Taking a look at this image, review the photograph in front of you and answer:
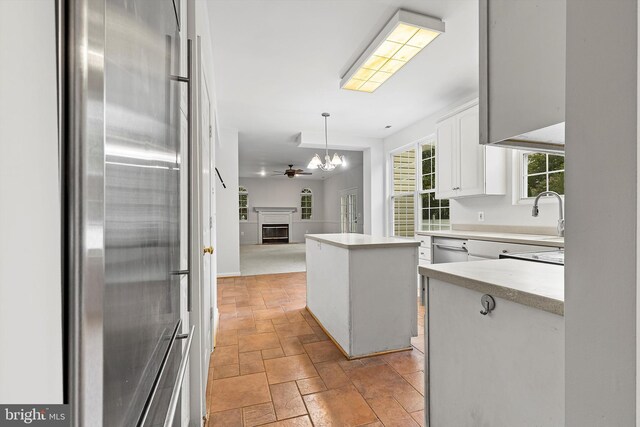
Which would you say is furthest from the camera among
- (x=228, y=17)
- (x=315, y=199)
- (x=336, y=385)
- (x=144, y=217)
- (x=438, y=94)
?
(x=315, y=199)

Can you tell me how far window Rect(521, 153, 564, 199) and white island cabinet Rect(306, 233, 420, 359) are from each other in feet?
5.81

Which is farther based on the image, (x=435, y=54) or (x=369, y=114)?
(x=369, y=114)

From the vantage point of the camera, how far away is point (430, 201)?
16.4 feet

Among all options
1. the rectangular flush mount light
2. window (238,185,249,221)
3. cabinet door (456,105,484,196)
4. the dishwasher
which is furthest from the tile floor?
window (238,185,249,221)

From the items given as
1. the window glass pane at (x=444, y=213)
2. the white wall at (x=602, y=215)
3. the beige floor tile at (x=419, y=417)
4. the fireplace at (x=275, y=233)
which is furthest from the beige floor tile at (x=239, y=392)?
the fireplace at (x=275, y=233)

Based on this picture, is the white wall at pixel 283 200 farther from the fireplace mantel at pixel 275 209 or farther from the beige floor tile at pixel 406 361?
the beige floor tile at pixel 406 361

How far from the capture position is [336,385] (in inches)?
78.0

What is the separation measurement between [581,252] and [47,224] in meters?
0.75

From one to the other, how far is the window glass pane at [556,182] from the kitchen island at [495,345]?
2.29 meters

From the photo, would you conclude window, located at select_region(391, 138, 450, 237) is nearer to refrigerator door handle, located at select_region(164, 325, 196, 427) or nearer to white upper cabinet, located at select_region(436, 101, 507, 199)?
white upper cabinet, located at select_region(436, 101, 507, 199)

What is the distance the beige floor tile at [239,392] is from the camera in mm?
1804

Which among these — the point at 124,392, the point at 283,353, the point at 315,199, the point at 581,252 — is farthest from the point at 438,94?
the point at 315,199

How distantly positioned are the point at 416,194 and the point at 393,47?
302 centimetres

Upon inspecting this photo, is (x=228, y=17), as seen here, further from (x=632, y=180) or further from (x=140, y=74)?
(x=632, y=180)
